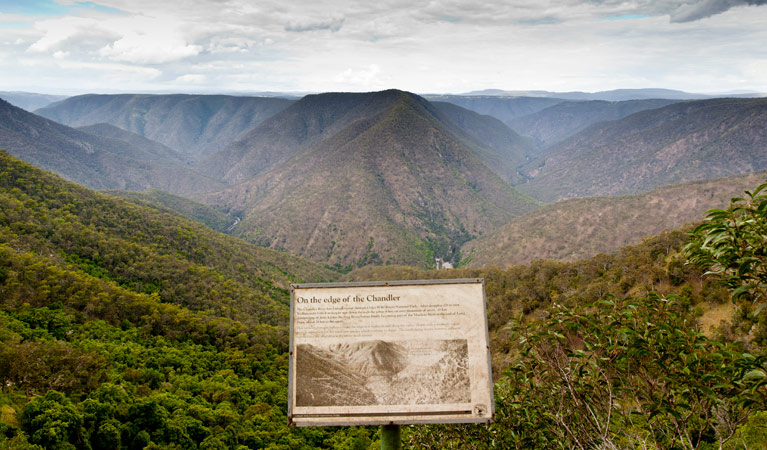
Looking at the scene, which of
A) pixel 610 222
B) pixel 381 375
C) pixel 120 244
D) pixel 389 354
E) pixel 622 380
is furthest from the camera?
pixel 610 222

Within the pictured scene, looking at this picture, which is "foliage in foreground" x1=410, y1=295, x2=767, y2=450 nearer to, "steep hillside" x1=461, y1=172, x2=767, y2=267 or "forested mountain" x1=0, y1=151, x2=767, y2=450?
"forested mountain" x1=0, y1=151, x2=767, y2=450

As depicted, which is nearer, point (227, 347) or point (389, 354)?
point (389, 354)

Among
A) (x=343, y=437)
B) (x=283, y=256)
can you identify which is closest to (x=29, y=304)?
(x=343, y=437)

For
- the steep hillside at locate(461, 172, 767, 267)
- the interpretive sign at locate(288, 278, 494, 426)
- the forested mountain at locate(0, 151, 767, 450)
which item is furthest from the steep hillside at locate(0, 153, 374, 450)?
the steep hillside at locate(461, 172, 767, 267)

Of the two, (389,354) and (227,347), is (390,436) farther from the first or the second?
(227,347)

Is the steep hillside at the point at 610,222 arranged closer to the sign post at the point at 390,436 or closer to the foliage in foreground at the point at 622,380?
the foliage in foreground at the point at 622,380

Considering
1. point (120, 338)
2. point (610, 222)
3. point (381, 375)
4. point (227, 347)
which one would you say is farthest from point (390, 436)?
point (610, 222)
